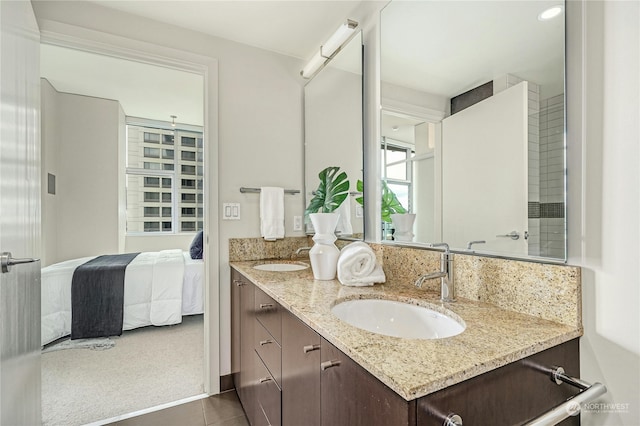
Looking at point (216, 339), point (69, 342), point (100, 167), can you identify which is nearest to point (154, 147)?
point (100, 167)

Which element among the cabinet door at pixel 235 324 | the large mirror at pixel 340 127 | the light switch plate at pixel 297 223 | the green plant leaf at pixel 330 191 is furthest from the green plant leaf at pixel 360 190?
the cabinet door at pixel 235 324

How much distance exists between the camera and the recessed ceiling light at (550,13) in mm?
903

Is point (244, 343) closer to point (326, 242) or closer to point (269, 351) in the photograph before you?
point (269, 351)

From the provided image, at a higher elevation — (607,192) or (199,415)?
(607,192)

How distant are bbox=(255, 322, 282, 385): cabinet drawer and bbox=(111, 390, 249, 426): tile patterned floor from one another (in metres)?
0.64

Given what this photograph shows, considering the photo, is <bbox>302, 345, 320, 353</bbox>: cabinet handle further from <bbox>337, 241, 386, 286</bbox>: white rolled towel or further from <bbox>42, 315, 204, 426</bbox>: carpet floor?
<bbox>42, 315, 204, 426</bbox>: carpet floor

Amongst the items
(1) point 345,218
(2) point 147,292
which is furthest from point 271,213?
(2) point 147,292

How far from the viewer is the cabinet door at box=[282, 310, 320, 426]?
88cm

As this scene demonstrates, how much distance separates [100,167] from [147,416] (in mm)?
3848

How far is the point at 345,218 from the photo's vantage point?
6.26 feet

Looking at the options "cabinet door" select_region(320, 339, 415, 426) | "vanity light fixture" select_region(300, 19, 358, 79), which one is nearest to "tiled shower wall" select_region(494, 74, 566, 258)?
"cabinet door" select_region(320, 339, 415, 426)

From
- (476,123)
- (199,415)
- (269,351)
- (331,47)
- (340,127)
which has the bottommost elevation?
(199,415)

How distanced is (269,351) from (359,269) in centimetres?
52

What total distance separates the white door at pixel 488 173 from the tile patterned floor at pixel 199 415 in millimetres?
1577
